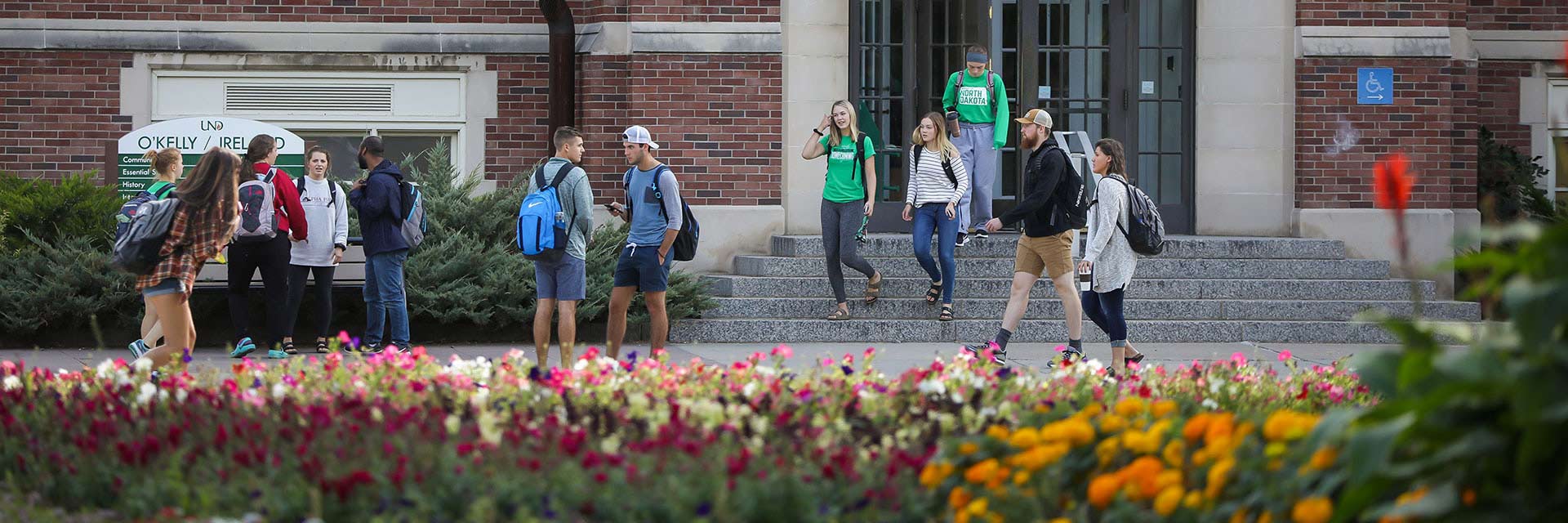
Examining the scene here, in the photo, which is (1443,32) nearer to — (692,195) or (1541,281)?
(692,195)

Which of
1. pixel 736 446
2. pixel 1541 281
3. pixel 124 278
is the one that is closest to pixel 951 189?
pixel 124 278

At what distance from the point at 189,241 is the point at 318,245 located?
2761mm

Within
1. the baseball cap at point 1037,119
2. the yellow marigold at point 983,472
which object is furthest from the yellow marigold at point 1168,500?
the baseball cap at point 1037,119

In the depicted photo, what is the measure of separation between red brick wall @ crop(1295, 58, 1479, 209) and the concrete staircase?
686mm

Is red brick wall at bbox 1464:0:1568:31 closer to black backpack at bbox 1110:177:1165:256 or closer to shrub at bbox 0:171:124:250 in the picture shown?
black backpack at bbox 1110:177:1165:256

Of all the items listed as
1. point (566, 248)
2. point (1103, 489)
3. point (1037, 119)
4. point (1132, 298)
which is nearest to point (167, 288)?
point (566, 248)

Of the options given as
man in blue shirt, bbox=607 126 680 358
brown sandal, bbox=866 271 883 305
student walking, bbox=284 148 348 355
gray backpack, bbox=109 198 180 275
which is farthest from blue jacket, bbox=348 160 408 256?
brown sandal, bbox=866 271 883 305

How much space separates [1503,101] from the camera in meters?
16.1

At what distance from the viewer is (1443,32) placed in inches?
571

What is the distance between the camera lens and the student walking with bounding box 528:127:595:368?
935 centimetres

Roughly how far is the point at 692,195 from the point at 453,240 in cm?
272

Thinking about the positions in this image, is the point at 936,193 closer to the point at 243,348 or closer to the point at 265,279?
the point at 265,279

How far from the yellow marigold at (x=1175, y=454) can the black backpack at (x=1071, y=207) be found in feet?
20.6

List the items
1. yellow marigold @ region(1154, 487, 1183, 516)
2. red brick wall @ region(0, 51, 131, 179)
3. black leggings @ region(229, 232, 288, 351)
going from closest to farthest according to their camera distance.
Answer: yellow marigold @ region(1154, 487, 1183, 516) → black leggings @ region(229, 232, 288, 351) → red brick wall @ region(0, 51, 131, 179)
